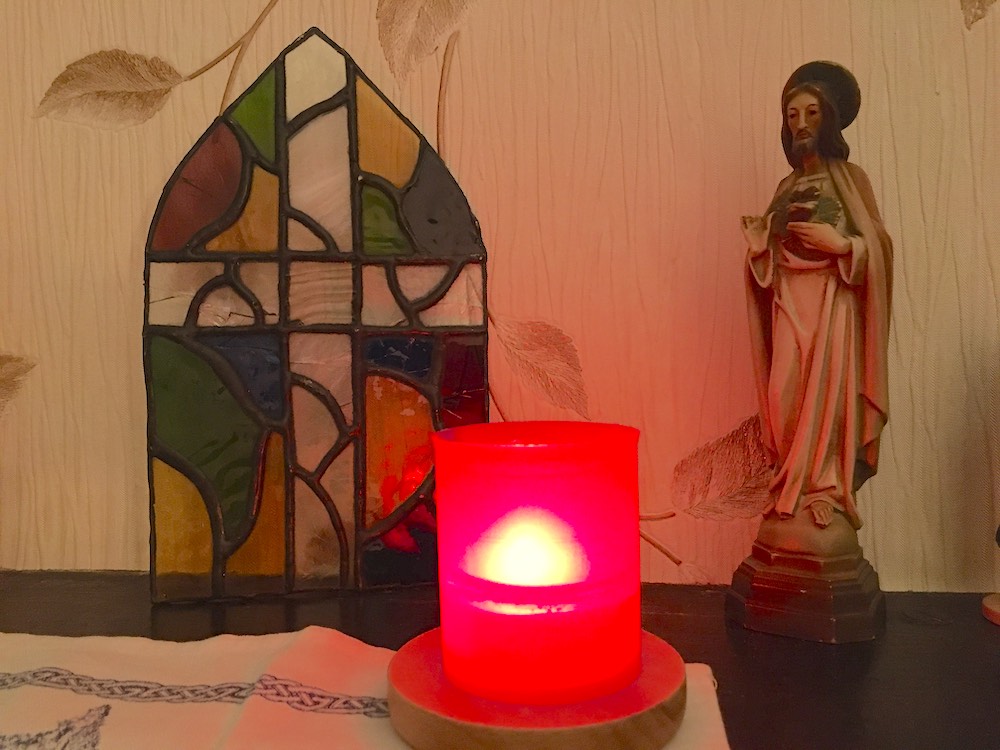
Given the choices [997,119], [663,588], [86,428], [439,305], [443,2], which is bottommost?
[663,588]

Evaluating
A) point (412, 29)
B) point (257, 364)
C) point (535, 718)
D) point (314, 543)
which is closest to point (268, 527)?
point (314, 543)

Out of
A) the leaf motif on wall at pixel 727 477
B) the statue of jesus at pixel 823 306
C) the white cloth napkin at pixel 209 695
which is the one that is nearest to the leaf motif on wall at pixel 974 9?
the statue of jesus at pixel 823 306

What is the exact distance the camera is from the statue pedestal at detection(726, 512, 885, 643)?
51 cm

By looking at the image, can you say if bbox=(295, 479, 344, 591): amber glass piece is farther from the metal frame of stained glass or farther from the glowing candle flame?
the glowing candle flame

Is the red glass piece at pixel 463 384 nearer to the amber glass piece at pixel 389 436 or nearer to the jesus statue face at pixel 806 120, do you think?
the amber glass piece at pixel 389 436

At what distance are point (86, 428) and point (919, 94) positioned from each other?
0.82 m

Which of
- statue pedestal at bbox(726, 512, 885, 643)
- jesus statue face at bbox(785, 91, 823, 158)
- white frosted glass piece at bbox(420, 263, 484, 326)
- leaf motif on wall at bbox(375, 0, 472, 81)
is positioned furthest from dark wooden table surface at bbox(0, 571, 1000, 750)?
leaf motif on wall at bbox(375, 0, 472, 81)

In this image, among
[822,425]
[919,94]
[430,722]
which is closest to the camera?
[430,722]

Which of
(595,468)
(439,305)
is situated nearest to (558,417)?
(439,305)

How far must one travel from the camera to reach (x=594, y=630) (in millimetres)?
394

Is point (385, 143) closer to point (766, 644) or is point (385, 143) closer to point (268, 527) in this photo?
point (268, 527)

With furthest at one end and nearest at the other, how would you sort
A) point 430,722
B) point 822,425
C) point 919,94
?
point 919,94 < point 822,425 < point 430,722

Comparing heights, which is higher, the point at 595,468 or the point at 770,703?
the point at 595,468

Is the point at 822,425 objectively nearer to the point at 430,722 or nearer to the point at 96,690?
the point at 430,722
